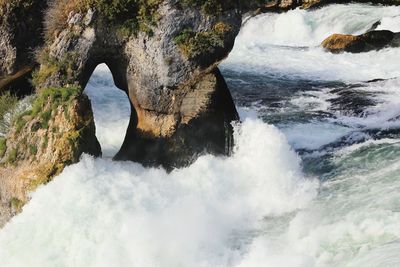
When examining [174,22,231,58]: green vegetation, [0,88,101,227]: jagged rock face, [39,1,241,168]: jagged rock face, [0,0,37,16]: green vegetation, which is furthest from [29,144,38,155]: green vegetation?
[174,22,231,58]: green vegetation

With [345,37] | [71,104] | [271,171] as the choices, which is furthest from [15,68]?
[345,37]

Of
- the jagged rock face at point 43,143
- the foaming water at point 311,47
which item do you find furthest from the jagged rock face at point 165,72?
the foaming water at point 311,47

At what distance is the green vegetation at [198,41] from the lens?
16984 millimetres

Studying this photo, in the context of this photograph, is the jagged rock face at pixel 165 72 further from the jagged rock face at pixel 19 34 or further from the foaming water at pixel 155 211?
the foaming water at pixel 155 211

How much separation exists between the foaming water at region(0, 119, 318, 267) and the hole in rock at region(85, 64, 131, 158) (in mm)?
3302

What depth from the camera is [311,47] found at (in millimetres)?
33500

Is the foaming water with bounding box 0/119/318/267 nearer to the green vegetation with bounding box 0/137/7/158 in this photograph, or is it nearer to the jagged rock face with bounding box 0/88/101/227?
the jagged rock face with bounding box 0/88/101/227

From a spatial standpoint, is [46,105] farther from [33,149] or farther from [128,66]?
[128,66]

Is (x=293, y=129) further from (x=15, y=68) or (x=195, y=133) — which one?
(x=15, y=68)

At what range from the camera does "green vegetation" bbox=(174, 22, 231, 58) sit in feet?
55.7

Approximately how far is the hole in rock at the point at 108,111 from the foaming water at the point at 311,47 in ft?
21.6

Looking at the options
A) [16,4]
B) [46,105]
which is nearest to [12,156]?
[46,105]

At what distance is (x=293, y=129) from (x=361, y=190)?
17.0 feet

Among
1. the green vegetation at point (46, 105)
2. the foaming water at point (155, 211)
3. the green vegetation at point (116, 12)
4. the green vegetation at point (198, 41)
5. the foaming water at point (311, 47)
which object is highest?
the green vegetation at point (116, 12)
